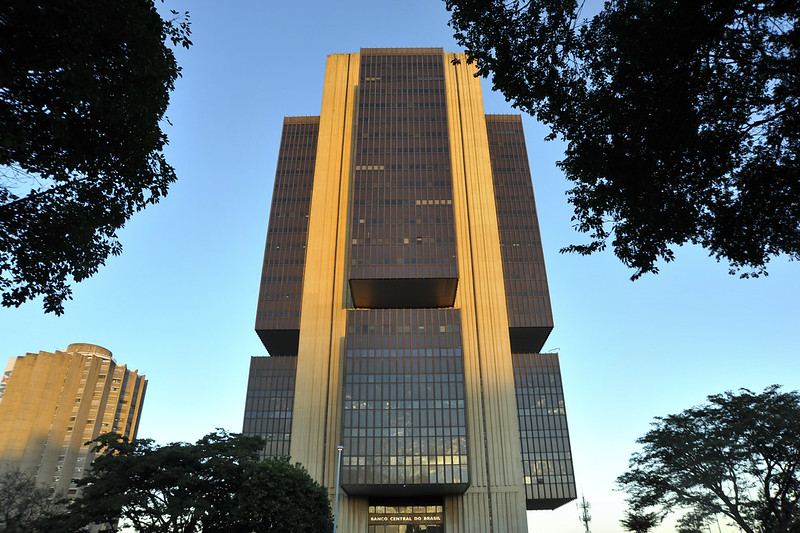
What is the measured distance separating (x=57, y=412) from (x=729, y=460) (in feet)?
395

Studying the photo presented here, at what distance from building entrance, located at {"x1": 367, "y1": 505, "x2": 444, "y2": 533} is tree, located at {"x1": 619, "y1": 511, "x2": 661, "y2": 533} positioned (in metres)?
23.9

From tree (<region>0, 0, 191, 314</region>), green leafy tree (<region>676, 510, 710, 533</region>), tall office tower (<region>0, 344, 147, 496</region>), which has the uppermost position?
tall office tower (<region>0, 344, 147, 496</region>)

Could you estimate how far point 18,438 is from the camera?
324 ft

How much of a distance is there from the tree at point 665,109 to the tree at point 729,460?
3151 centimetres

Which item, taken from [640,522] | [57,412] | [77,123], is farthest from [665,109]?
[57,412]

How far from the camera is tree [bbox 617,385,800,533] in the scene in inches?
1420

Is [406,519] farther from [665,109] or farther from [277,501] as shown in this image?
[665,109]

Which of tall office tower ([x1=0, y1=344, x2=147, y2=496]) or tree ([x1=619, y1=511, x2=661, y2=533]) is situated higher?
tall office tower ([x1=0, y1=344, x2=147, y2=496])

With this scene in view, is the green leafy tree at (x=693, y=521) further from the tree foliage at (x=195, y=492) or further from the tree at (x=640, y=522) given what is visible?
the tree foliage at (x=195, y=492)

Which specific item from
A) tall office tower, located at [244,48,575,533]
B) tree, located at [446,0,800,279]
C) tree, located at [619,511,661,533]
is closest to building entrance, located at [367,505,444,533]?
tall office tower, located at [244,48,575,533]

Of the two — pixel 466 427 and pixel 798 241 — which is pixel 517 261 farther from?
pixel 798 241

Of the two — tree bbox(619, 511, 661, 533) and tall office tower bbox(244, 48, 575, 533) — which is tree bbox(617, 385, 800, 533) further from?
tall office tower bbox(244, 48, 575, 533)

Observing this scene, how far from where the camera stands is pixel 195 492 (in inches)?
1437

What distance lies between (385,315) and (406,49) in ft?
180
